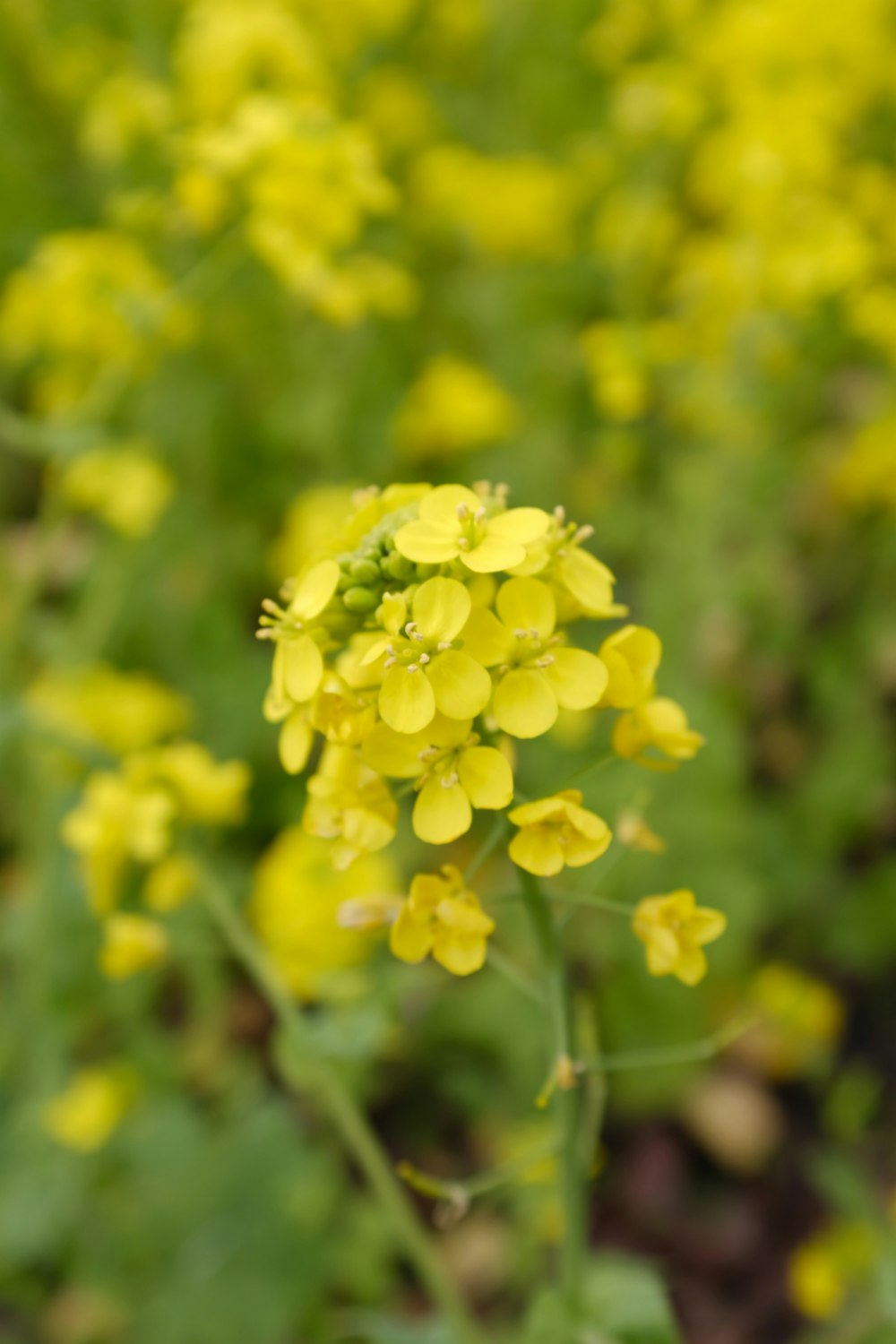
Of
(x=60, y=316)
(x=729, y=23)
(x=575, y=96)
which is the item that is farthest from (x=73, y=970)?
(x=575, y=96)

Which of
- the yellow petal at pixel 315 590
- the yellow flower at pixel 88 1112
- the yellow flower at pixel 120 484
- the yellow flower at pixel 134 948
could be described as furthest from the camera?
the yellow flower at pixel 120 484

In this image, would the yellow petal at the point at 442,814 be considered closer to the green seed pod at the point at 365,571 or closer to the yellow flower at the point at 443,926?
the yellow flower at the point at 443,926

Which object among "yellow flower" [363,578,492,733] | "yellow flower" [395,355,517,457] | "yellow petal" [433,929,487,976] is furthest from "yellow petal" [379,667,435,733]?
"yellow flower" [395,355,517,457]

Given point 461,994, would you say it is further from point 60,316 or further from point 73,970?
point 60,316

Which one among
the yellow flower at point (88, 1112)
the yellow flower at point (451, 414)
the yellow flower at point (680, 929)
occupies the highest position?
the yellow flower at point (451, 414)

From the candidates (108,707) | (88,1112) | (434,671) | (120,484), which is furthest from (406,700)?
(108,707)

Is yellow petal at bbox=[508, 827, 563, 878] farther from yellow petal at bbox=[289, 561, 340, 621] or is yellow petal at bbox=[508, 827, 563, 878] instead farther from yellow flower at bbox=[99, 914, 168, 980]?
yellow flower at bbox=[99, 914, 168, 980]

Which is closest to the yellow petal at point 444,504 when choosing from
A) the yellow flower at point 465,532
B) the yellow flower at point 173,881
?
the yellow flower at point 465,532
